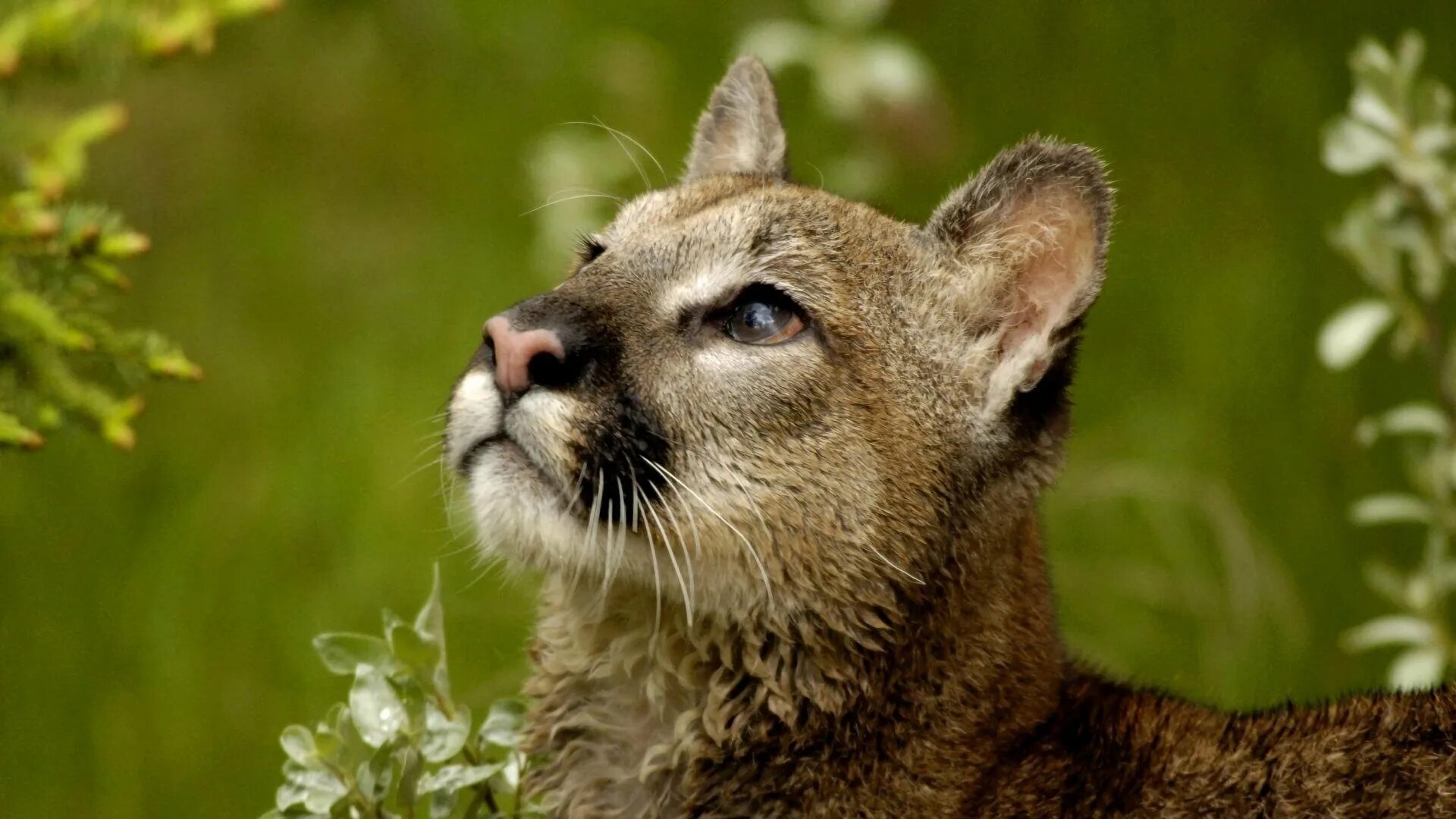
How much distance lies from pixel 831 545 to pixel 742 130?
1.53 m

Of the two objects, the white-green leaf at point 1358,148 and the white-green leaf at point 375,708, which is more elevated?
the white-green leaf at point 1358,148

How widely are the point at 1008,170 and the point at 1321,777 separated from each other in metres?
1.40

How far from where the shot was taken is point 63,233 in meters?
2.85

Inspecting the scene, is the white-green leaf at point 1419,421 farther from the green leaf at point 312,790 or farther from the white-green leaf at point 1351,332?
the green leaf at point 312,790

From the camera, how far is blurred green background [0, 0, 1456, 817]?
5551 millimetres

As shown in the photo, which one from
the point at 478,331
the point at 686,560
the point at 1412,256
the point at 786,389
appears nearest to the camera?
the point at 686,560

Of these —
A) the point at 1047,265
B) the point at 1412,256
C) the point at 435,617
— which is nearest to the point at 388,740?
the point at 435,617

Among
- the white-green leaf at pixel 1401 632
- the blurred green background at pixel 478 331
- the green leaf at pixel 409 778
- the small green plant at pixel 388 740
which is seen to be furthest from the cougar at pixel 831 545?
the blurred green background at pixel 478 331

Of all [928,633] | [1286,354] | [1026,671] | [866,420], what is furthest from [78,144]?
[1286,354]

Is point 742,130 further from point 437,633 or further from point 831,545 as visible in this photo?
point 437,633

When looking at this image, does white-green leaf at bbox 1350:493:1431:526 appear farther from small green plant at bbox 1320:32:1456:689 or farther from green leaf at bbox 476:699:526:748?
green leaf at bbox 476:699:526:748

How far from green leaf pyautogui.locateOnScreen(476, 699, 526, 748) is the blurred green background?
67.8 inches

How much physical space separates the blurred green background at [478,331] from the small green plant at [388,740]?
197cm

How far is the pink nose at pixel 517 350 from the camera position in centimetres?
317
